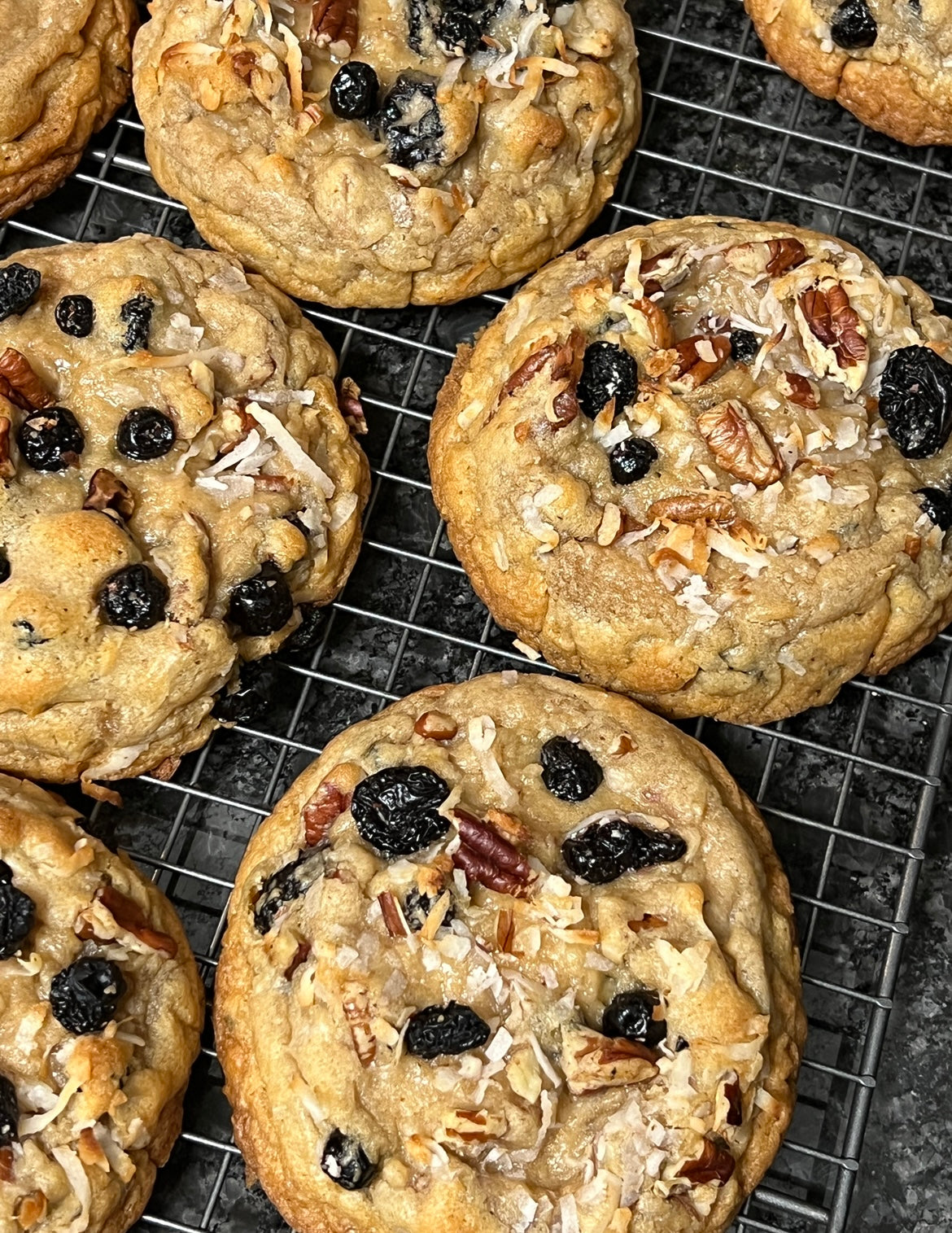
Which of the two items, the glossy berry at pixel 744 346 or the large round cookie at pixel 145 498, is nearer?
the large round cookie at pixel 145 498

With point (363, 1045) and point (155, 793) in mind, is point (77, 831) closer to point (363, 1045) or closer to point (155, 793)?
point (155, 793)

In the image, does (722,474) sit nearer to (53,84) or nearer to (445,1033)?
(445,1033)

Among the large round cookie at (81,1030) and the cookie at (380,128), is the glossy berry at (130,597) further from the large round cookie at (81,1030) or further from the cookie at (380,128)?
the cookie at (380,128)

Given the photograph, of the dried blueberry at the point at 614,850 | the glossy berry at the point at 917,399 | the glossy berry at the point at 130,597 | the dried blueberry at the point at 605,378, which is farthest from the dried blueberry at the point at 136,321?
the glossy berry at the point at 917,399

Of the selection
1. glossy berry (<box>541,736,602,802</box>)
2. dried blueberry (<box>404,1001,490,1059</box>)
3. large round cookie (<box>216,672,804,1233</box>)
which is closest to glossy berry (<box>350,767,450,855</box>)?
large round cookie (<box>216,672,804,1233</box>)

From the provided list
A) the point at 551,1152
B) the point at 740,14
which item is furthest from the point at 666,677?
the point at 740,14

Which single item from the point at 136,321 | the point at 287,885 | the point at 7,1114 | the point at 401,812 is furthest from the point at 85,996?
the point at 136,321

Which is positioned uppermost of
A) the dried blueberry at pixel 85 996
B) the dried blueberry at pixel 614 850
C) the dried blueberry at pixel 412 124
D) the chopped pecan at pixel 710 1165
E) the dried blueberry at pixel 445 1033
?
the dried blueberry at pixel 412 124
